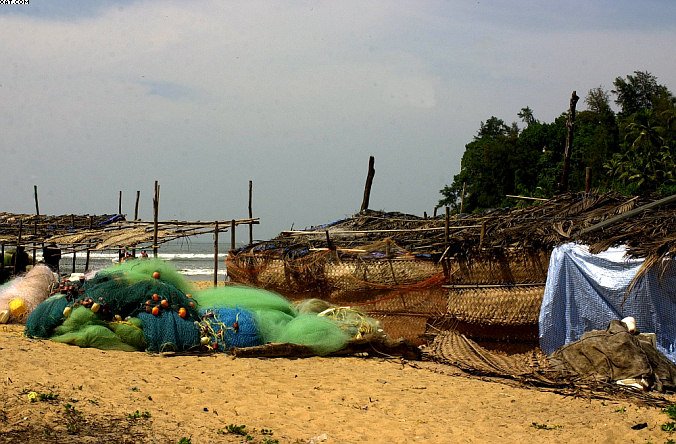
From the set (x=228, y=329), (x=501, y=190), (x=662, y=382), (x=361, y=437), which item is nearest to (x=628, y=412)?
(x=662, y=382)

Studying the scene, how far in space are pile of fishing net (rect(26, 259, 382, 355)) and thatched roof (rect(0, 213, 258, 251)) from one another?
17.2 feet

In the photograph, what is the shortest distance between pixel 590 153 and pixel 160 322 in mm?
32992

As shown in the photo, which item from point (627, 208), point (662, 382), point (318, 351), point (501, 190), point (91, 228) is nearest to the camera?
point (662, 382)

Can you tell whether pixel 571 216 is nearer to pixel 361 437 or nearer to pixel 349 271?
pixel 349 271

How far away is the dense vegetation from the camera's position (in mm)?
35625

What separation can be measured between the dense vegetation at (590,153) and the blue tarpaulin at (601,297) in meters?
24.5

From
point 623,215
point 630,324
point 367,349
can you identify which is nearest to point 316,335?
Answer: point 367,349

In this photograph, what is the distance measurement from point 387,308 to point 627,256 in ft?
14.2

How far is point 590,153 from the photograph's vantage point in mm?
40125

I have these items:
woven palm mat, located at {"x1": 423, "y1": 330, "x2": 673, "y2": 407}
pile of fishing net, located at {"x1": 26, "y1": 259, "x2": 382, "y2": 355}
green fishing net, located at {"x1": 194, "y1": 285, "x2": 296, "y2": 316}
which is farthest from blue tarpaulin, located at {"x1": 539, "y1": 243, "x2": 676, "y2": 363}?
green fishing net, located at {"x1": 194, "y1": 285, "x2": 296, "y2": 316}

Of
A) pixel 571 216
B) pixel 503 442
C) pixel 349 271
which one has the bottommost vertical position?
pixel 503 442

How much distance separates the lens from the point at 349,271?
14039mm

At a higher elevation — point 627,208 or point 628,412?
point 627,208

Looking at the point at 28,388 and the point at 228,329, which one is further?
the point at 228,329
